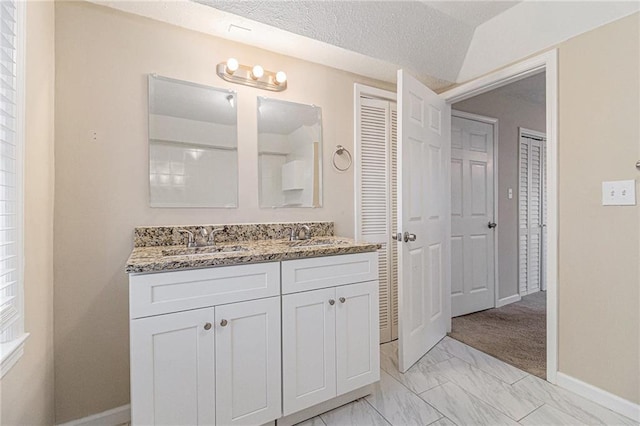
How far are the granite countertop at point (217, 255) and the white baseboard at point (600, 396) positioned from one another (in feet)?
4.71

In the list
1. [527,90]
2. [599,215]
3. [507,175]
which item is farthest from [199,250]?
[527,90]

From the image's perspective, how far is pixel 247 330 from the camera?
1.40m

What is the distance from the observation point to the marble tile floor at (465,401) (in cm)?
158

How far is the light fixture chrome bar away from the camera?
1.88 meters

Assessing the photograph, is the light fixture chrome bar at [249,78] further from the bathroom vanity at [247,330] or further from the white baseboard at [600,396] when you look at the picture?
the white baseboard at [600,396]

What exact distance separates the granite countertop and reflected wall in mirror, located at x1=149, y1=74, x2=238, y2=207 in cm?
30

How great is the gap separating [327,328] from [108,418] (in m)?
1.24

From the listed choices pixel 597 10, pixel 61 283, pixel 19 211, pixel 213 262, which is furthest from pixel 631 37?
pixel 61 283

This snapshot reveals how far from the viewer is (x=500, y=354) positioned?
229 cm

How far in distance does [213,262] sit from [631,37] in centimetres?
242

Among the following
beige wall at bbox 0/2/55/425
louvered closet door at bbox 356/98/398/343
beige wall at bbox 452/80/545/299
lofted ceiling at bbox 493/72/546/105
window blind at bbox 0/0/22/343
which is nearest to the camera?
window blind at bbox 0/0/22/343

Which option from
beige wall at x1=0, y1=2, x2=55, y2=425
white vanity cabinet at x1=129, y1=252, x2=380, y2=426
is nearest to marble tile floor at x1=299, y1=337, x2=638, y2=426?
white vanity cabinet at x1=129, y1=252, x2=380, y2=426

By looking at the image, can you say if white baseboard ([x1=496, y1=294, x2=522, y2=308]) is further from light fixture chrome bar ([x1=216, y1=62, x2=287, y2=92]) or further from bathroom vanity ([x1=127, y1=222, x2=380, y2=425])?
light fixture chrome bar ([x1=216, y1=62, x2=287, y2=92])

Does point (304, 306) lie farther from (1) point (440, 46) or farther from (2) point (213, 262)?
(1) point (440, 46)
